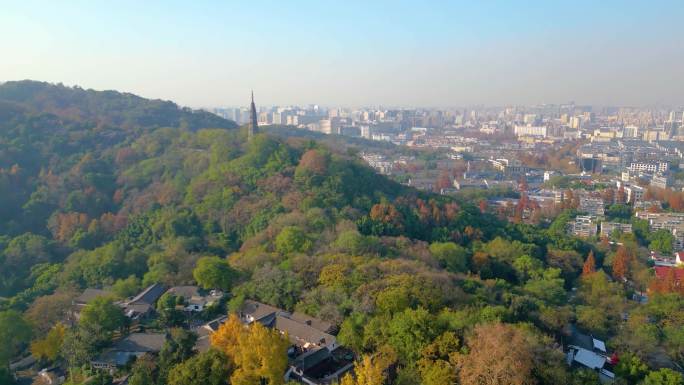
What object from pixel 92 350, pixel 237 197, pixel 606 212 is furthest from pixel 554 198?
pixel 92 350

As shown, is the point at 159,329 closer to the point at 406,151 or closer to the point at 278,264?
the point at 278,264

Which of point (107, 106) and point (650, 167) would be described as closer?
point (107, 106)

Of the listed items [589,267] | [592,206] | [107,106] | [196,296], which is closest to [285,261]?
[196,296]

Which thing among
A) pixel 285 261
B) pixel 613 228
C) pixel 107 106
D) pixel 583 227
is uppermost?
pixel 107 106

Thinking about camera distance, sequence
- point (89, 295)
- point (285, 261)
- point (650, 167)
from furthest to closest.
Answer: point (650, 167) < point (89, 295) < point (285, 261)

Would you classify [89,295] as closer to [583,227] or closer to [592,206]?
[583,227]

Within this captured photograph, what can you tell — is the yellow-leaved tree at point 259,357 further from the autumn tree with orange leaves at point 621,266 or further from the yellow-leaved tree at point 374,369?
the autumn tree with orange leaves at point 621,266

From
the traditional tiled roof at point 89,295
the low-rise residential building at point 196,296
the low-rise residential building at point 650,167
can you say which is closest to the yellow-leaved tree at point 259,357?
the low-rise residential building at point 196,296
